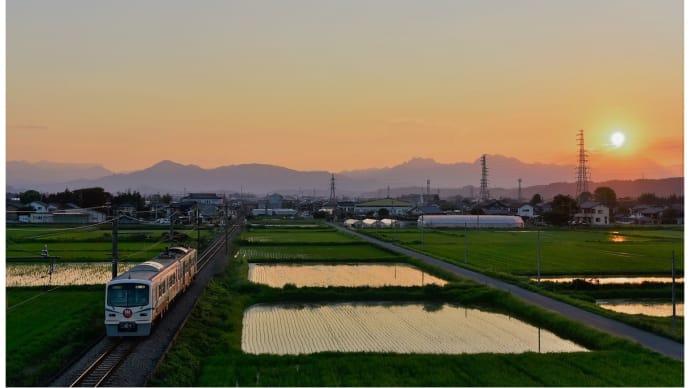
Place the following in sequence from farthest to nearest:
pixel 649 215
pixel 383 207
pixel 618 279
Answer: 1. pixel 383 207
2. pixel 649 215
3. pixel 618 279

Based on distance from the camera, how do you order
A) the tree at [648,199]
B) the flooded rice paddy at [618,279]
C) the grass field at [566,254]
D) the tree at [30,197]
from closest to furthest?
the flooded rice paddy at [618,279] < the grass field at [566,254] < the tree at [30,197] < the tree at [648,199]

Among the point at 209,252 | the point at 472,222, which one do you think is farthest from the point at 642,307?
Result: the point at 472,222

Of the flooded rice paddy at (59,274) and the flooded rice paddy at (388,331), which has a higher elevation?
the flooded rice paddy at (59,274)

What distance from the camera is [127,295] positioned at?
1647 cm

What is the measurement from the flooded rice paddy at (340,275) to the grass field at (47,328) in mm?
9053

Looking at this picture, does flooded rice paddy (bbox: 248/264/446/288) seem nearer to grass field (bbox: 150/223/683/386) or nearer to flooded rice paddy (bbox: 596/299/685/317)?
flooded rice paddy (bbox: 596/299/685/317)

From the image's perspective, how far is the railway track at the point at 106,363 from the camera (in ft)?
41.3

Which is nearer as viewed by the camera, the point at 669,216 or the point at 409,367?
the point at 409,367

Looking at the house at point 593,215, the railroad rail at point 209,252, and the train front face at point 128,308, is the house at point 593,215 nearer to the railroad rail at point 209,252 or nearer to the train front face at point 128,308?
the railroad rail at point 209,252

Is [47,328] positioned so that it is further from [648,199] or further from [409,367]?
[648,199]

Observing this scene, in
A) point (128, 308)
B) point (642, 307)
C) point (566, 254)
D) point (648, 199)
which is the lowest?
point (642, 307)

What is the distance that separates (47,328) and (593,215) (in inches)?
3172

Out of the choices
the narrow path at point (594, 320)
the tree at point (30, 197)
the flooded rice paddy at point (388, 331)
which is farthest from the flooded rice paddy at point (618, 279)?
the tree at point (30, 197)

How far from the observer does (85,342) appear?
53.3 ft
